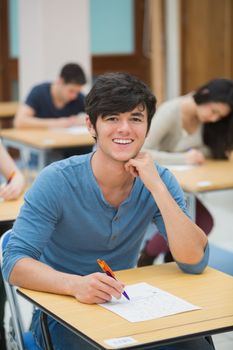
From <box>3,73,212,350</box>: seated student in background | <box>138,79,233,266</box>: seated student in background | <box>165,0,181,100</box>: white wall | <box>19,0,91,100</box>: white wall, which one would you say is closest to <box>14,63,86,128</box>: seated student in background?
<box>19,0,91,100</box>: white wall

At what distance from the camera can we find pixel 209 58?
32.2 feet

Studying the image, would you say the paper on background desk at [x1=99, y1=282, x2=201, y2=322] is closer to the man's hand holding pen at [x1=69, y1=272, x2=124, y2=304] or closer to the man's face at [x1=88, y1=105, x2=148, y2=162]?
the man's hand holding pen at [x1=69, y1=272, x2=124, y2=304]

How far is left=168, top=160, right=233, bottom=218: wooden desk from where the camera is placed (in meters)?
4.29

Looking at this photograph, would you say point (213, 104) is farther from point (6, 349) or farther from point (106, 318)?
point (106, 318)

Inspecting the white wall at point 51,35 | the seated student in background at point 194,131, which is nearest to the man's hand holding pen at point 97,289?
the seated student in background at point 194,131

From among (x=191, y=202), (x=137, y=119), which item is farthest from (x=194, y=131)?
(x=137, y=119)

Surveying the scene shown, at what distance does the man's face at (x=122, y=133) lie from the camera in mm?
2590

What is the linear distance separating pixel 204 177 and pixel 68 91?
2.27 m

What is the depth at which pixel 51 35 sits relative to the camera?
803 cm

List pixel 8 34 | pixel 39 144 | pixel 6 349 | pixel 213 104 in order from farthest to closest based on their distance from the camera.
A: pixel 8 34 → pixel 39 144 → pixel 213 104 → pixel 6 349

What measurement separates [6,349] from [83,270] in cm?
94

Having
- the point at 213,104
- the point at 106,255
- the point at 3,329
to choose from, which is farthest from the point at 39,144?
the point at 106,255

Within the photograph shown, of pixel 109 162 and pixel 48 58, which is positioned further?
pixel 48 58

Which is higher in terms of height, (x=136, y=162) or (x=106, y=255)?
(x=136, y=162)
